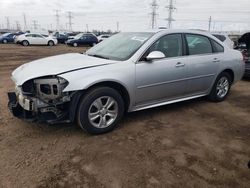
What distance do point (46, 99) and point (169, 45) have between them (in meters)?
2.35

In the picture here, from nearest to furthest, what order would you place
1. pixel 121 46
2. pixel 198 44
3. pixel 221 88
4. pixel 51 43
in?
pixel 121 46 → pixel 198 44 → pixel 221 88 → pixel 51 43

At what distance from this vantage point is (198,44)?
4.96m

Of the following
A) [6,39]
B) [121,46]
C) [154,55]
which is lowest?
[6,39]

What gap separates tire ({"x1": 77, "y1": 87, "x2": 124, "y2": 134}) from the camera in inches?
139

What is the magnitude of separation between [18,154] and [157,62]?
251cm

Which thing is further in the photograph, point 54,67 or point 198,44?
point 198,44

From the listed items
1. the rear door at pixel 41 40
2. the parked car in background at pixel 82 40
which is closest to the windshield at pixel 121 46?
the parked car in background at pixel 82 40

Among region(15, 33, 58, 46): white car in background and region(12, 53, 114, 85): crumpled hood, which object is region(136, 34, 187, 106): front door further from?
region(15, 33, 58, 46): white car in background

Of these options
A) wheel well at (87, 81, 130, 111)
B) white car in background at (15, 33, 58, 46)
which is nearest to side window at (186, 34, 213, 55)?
wheel well at (87, 81, 130, 111)

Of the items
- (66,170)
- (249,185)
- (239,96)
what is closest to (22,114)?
(66,170)

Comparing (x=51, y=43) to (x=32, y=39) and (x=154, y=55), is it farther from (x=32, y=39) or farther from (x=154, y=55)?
(x=154, y=55)

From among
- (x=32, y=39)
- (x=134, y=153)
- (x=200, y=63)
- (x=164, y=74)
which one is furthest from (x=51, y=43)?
(x=134, y=153)

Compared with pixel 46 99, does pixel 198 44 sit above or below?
above

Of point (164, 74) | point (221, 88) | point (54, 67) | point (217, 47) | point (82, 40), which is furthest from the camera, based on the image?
point (82, 40)
